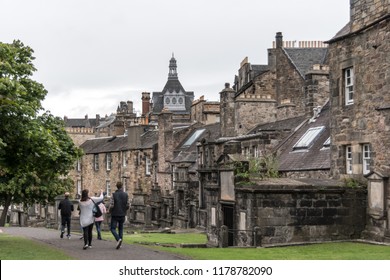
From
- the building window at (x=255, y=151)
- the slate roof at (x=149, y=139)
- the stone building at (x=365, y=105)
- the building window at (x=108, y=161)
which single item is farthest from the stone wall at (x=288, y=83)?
the stone building at (x=365, y=105)

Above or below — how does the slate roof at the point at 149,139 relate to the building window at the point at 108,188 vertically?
above

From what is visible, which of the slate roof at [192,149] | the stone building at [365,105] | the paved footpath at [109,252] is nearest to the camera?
the paved footpath at [109,252]

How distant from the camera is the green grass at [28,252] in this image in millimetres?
17422

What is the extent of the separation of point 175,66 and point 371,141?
425 feet

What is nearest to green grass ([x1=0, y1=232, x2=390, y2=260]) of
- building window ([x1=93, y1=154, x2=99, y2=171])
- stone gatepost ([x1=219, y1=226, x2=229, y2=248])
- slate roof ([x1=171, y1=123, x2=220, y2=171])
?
stone gatepost ([x1=219, y1=226, x2=229, y2=248])

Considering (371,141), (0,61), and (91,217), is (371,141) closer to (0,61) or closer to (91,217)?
(91,217)

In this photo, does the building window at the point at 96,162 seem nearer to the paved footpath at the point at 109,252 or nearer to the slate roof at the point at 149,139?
the slate roof at the point at 149,139

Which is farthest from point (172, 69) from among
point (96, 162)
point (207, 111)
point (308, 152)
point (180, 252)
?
point (180, 252)

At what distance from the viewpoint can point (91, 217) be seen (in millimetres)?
19531

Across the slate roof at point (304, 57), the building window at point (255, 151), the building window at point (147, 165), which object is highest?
the slate roof at point (304, 57)

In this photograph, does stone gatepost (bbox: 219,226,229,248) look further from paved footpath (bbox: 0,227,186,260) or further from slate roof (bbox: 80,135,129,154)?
slate roof (bbox: 80,135,129,154)

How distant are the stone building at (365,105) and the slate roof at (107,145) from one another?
128 ft

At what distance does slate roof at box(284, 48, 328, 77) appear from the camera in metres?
55.8

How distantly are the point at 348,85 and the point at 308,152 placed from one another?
931cm
